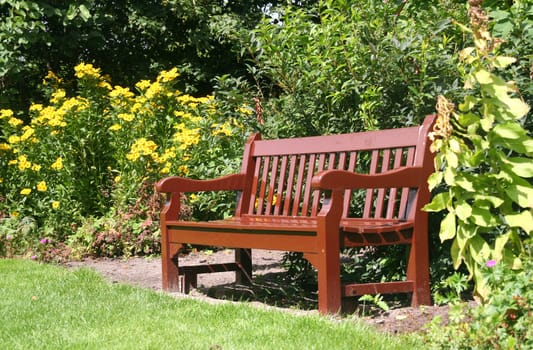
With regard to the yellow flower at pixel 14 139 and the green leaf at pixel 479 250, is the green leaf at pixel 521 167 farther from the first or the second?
the yellow flower at pixel 14 139

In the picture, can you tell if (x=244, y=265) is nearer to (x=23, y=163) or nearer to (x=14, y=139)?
(x=23, y=163)

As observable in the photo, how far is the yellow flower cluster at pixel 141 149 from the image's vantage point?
7098mm

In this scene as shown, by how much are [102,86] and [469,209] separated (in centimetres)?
572

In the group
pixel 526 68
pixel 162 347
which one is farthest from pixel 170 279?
pixel 526 68

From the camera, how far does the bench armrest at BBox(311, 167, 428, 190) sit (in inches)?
142

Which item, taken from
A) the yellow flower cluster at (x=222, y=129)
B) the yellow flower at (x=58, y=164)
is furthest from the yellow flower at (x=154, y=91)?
the yellow flower at (x=58, y=164)

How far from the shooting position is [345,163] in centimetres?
494

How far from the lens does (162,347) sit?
3.18 metres

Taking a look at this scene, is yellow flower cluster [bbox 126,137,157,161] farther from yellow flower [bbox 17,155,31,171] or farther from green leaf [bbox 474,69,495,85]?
green leaf [bbox 474,69,495,85]

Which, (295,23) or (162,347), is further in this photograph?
(295,23)

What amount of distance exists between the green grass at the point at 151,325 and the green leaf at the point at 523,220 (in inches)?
27.3

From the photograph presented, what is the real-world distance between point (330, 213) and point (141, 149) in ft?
12.6

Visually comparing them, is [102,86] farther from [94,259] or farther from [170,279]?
[170,279]

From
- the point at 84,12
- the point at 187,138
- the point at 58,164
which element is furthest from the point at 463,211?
the point at 84,12
